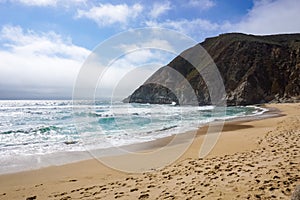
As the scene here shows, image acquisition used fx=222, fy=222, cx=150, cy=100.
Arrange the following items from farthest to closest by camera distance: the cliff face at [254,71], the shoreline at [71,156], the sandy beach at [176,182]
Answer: the cliff face at [254,71], the shoreline at [71,156], the sandy beach at [176,182]

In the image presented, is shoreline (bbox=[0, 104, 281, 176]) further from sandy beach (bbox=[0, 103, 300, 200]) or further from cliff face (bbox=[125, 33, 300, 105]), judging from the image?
cliff face (bbox=[125, 33, 300, 105])

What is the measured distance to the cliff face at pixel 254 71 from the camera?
6297cm

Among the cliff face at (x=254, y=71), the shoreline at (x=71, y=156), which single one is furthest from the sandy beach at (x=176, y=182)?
the cliff face at (x=254, y=71)

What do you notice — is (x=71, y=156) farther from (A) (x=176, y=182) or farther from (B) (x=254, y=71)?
(B) (x=254, y=71)

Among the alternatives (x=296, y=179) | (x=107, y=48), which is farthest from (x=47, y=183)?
(x=296, y=179)

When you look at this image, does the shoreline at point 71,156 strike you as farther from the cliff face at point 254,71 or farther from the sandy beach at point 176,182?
the cliff face at point 254,71

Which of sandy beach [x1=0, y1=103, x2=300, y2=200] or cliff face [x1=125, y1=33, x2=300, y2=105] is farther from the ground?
cliff face [x1=125, y1=33, x2=300, y2=105]

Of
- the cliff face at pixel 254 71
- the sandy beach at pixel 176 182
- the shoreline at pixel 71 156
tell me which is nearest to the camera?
the sandy beach at pixel 176 182

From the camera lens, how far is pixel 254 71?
68.1 m

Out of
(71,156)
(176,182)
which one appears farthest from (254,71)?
(176,182)

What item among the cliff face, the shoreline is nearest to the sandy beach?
the shoreline

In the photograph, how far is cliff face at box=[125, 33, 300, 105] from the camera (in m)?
63.0

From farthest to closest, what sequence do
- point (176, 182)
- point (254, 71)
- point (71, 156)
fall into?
point (254, 71) < point (71, 156) < point (176, 182)

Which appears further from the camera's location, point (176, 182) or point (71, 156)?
point (71, 156)
